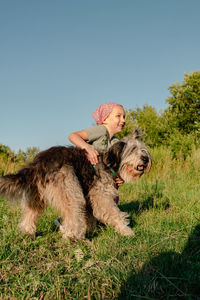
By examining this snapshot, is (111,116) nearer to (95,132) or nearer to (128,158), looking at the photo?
(95,132)

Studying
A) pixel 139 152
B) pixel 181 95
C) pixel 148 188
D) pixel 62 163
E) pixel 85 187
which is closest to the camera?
pixel 62 163

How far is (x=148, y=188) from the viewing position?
759 cm

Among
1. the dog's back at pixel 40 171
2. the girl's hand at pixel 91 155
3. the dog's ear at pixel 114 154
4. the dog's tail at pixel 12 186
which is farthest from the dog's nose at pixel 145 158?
the dog's tail at pixel 12 186

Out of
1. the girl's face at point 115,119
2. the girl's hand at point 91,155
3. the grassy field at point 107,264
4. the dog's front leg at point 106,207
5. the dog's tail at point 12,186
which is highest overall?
the girl's face at point 115,119

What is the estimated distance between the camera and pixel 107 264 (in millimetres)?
2516

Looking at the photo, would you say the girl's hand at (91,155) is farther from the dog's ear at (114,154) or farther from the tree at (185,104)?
the tree at (185,104)

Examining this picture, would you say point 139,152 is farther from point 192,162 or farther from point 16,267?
point 192,162

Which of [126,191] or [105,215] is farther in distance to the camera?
[126,191]

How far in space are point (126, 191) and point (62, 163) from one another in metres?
4.45

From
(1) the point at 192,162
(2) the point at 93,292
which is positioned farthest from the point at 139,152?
(1) the point at 192,162

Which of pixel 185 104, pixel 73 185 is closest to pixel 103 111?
pixel 73 185

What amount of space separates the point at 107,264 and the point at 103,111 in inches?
120

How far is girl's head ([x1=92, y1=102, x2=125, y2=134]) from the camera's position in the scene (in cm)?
474

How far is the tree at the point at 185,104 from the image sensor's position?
2073cm
